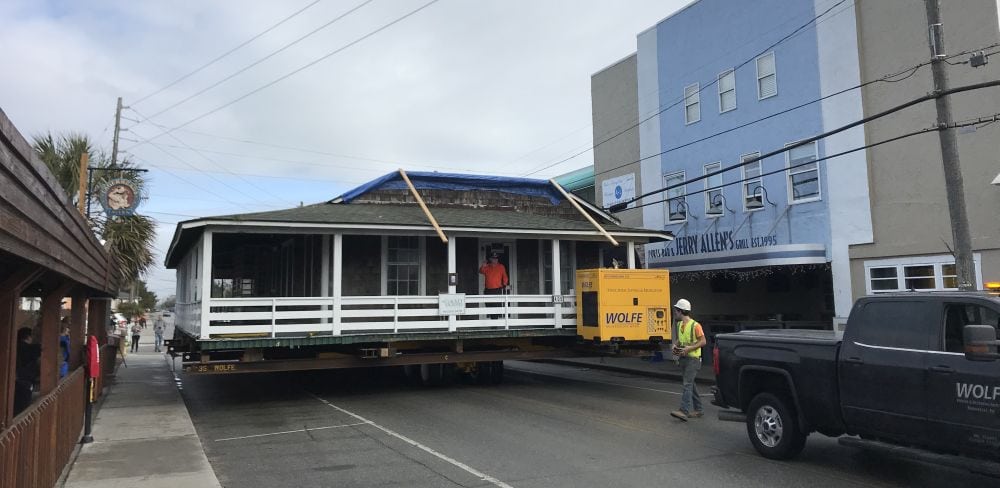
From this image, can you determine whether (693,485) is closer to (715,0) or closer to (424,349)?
(424,349)

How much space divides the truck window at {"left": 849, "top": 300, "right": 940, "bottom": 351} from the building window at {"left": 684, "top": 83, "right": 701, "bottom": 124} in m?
14.7

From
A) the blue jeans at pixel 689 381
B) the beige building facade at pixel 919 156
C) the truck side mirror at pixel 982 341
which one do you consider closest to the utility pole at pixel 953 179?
the beige building facade at pixel 919 156

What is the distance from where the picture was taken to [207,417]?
1176 cm

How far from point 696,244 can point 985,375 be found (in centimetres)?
1497

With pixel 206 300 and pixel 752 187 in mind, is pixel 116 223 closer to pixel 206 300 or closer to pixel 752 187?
pixel 206 300

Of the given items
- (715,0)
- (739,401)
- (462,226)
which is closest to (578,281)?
(462,226)

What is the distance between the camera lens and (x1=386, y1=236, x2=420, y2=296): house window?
16484 millimetres

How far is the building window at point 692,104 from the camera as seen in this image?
68.5 feet

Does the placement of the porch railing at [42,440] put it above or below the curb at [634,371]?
above

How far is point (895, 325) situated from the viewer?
22.0 ft

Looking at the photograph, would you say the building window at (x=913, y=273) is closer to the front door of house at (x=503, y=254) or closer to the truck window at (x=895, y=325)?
the truck window at (x=895, y=325)

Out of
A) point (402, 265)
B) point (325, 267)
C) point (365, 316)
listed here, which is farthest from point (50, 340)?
point (402, 265)

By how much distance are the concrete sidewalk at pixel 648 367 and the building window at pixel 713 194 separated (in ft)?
14.3

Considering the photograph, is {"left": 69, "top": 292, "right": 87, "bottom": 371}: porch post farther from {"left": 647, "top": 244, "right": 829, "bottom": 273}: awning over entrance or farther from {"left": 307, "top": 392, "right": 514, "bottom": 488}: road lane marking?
{"left": 647, "top": 244, "right": 829, "bottom": 273}: awning over entrance
